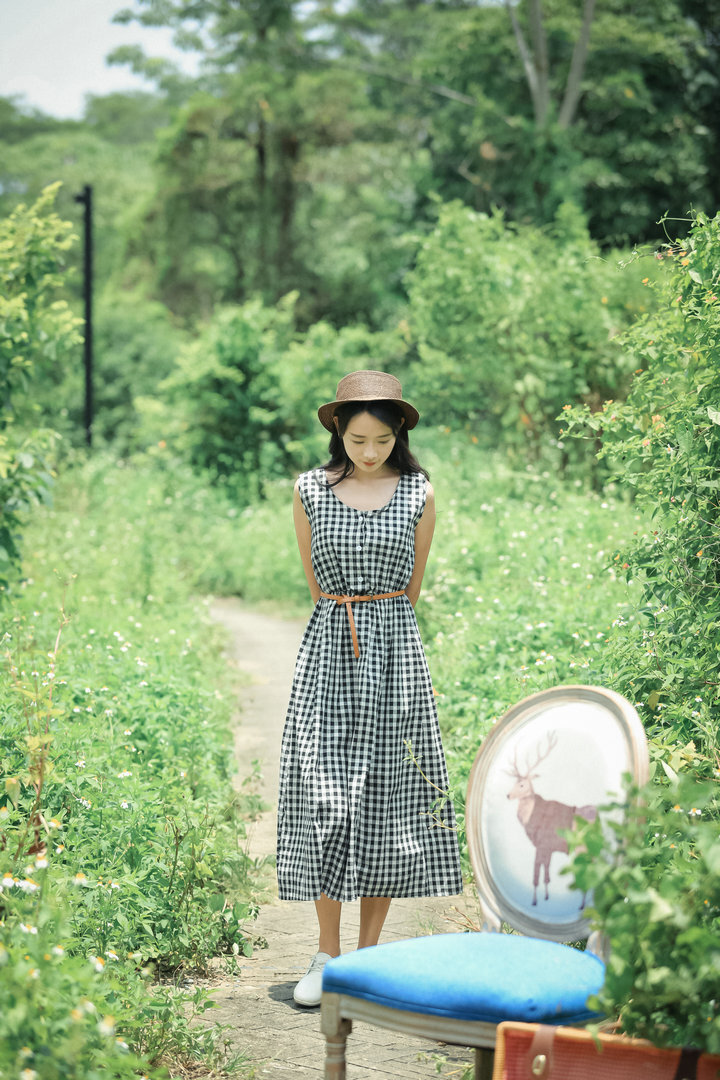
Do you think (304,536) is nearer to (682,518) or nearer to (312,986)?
(682,518)

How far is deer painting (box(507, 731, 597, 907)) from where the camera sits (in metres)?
2.51

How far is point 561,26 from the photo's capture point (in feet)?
66.2

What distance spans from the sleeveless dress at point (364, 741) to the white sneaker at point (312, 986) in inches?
9.5

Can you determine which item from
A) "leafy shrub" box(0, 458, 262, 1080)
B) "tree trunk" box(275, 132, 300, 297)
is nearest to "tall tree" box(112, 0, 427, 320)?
"tree trunk" box(275, 132, 300, 297)

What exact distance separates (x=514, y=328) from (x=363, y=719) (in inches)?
346

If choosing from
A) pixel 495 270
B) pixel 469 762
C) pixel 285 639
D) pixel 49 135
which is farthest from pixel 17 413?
pixel 49 135

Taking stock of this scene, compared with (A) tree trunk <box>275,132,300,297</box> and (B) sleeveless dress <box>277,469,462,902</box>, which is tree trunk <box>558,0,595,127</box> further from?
(B) sleeveless dress <box>277,469,462,902</box>

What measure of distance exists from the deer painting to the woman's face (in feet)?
3.53

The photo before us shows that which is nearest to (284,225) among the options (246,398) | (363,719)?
(246,398)

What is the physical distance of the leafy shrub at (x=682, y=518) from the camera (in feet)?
11.2

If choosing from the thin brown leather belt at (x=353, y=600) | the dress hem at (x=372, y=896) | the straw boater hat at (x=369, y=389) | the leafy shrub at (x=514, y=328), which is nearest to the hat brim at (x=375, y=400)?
the straw boater hat at (x=369, y=389)

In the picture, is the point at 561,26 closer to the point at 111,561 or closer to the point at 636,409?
the point at 111,561

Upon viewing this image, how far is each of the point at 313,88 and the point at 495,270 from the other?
16737 millimetres

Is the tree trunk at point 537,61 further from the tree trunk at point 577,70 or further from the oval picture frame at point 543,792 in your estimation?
the oval picture frame at point 543,792
